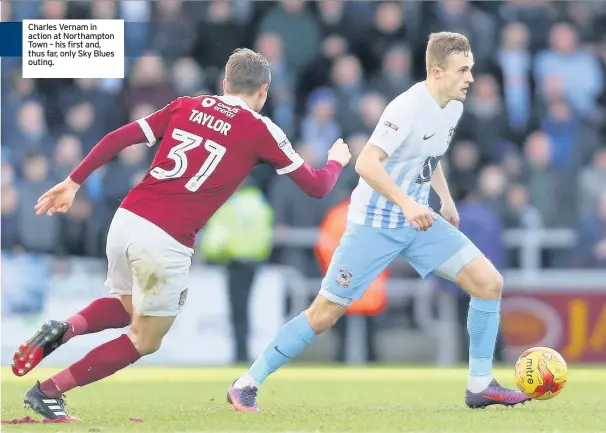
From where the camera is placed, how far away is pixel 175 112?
7438 mm

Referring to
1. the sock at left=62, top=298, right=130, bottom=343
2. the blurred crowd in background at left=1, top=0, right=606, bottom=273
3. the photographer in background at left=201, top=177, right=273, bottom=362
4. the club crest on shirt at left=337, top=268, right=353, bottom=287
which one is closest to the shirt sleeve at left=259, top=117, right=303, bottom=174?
the club crest on shirt at left=337, top=268, right=353, bottom=287

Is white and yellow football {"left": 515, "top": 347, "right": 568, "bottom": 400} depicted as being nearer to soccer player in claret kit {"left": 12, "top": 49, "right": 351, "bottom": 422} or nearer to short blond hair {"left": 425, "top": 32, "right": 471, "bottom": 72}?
soccer player in claret kit {"left": 12, "top": 49, "right": 351, "bottom": 422}

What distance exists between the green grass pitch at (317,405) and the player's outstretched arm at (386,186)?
112cm

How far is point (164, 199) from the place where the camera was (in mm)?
7312

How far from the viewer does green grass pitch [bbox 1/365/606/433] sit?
23.0ft

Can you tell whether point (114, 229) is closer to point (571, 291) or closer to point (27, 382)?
point (27, 382)

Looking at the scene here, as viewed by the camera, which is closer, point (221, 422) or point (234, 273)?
point (221, 422)

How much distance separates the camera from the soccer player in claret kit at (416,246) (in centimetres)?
801

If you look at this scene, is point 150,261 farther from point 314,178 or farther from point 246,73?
point 246,73

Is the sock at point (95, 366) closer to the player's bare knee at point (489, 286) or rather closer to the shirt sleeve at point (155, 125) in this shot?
the shirt sleeve at point (155, 125)

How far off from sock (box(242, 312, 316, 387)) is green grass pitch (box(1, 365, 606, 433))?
0.23 m

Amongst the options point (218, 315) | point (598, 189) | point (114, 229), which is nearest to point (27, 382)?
point (218, 315)

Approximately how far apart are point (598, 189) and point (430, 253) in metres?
7.65

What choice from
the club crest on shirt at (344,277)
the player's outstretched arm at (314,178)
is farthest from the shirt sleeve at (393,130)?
the club crest on shirt at (344,277)
